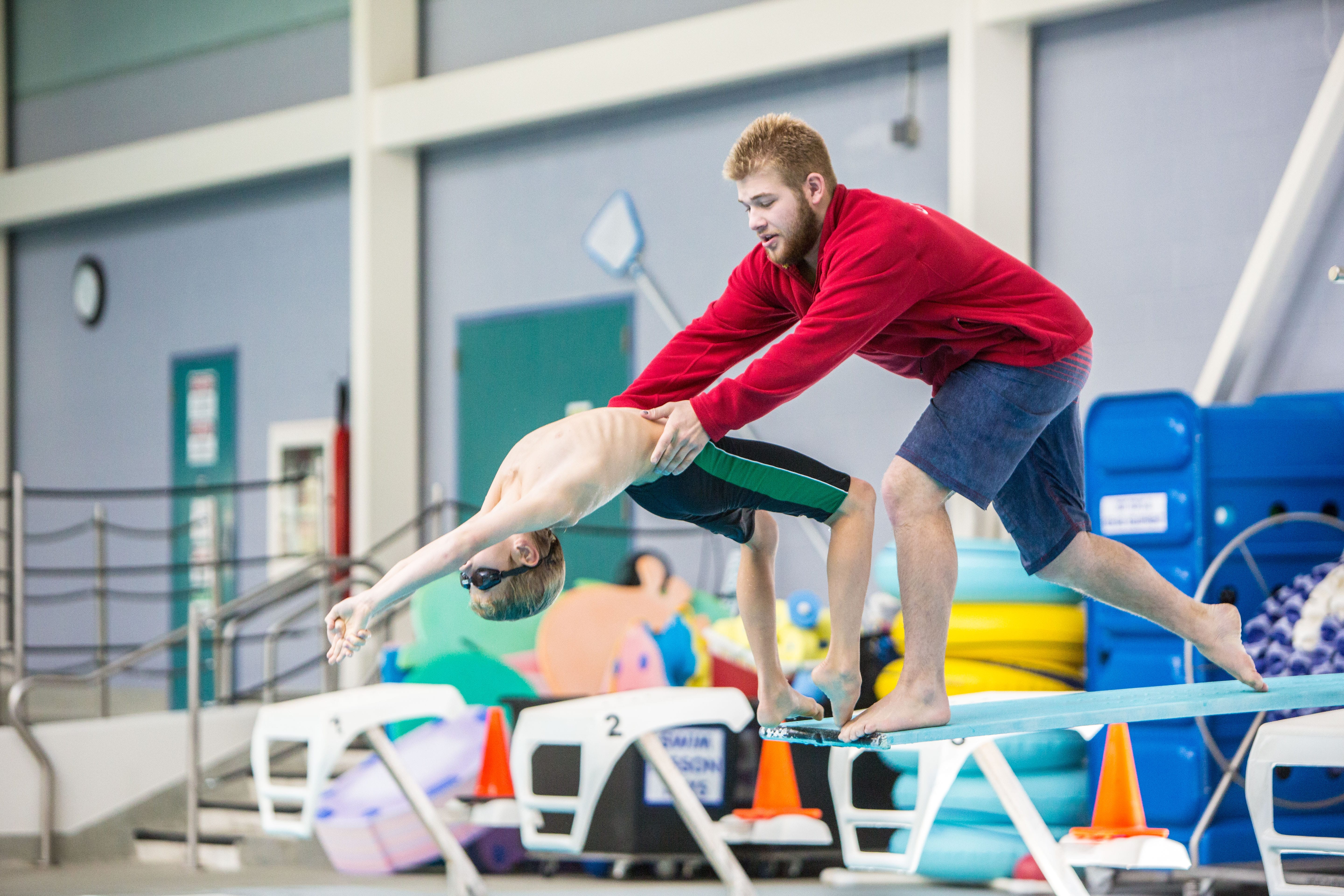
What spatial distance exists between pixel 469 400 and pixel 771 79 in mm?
2696

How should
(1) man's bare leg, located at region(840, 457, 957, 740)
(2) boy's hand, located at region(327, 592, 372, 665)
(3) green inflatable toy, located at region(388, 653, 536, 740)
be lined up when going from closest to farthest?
(2) boy's hand, located at region(327, 592, 372, 665) < (1) man's bare leg, located at region(840, 457, 957, 740) < (3) green inflatable toy, located at region(388, 653, 536, 740)

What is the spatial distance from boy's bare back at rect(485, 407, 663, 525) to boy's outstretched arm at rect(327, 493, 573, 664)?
0.14 ft

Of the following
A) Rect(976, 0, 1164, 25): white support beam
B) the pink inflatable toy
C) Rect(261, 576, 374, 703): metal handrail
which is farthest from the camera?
Rect(261, 576, 374, 703): metal handrail

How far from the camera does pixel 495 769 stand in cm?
511

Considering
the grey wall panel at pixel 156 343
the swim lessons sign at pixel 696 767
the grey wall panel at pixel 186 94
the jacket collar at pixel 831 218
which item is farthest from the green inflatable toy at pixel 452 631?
the grey wall panel at pixel 186 94

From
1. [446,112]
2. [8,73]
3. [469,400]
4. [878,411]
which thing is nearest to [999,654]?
[878,411]

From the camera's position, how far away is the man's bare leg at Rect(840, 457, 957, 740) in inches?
125

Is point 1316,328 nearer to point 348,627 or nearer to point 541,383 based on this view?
point 541,383

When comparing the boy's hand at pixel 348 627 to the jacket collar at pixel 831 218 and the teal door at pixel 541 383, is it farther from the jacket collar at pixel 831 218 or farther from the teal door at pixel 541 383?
the teal door at pixel 541 383

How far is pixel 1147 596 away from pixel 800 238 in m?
1.23

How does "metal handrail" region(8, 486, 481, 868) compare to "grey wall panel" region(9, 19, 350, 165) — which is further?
"grey wall panel" region(9, 19, 350, 165)

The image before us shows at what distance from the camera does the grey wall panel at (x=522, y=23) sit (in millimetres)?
8258

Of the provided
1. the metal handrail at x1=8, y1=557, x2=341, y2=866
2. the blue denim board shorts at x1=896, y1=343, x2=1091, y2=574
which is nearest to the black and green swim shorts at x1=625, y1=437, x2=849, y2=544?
the blue denim board shorts at x1=896, y1=343, x2=1091, y2=574

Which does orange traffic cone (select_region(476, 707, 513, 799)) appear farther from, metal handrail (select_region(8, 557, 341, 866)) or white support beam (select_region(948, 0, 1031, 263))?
white support beam (select_region(948, 0, 1031, 263))
